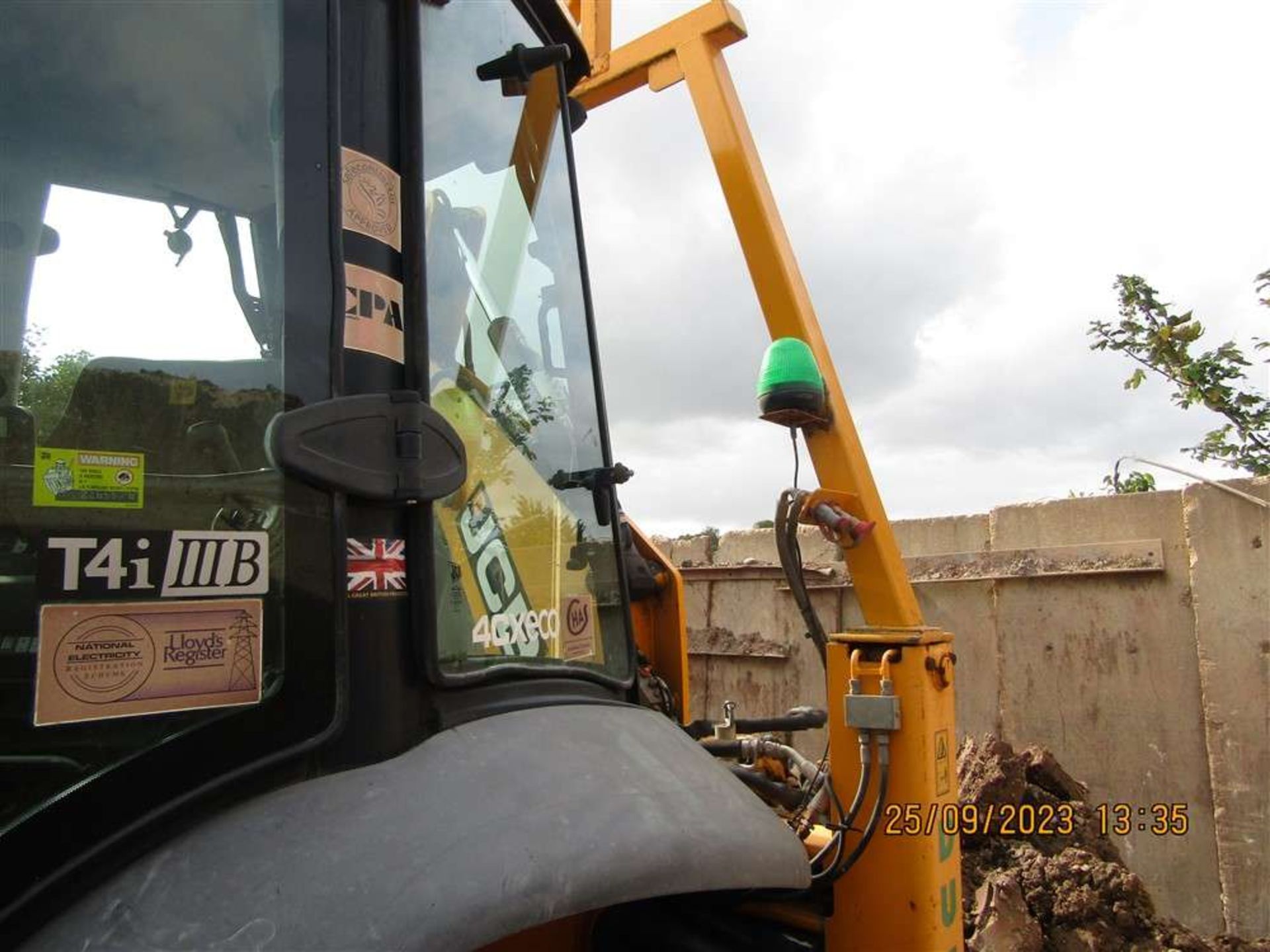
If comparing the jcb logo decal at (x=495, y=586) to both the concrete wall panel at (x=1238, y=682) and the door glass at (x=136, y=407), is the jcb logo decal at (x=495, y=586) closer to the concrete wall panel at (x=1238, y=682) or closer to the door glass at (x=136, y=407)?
the door glass at (x=136, y=407)

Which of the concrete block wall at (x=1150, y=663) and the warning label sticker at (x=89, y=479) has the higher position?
the warning label sticker at (x=89, y=479)

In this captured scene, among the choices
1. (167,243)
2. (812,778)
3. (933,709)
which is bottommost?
(812,778)

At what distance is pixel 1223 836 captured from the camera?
4023 millimetres

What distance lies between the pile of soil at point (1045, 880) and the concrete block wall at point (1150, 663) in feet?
1.37

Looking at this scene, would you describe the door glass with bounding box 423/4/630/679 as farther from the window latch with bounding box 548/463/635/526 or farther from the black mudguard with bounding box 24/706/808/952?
the black mudguard with bounding box 24/706/808/952

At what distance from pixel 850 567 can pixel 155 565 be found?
1894 mm

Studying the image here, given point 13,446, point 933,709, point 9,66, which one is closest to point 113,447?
point 13,446

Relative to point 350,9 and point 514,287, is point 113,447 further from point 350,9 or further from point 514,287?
point 514,287

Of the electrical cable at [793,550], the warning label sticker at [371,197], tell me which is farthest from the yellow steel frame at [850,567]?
the warning label sticker at [371,197]

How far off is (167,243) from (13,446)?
0.33m

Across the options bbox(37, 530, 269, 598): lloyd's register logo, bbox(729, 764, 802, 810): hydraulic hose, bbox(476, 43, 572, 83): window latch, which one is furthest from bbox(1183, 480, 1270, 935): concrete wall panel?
bbox(37, 530, 269, 598): lloyd's register logo

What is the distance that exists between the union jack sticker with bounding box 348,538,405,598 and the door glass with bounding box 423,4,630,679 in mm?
74

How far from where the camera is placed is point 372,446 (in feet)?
4.22

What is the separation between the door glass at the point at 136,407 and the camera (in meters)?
1.06
